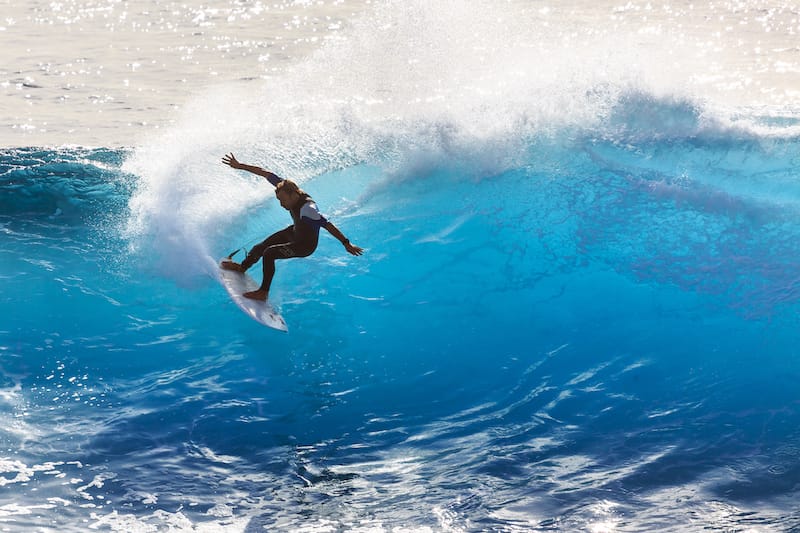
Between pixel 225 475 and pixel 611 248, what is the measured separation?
4667 millimetres

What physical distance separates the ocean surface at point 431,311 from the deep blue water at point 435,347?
3 cm

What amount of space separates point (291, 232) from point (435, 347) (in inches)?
65.7

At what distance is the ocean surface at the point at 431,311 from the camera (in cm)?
602

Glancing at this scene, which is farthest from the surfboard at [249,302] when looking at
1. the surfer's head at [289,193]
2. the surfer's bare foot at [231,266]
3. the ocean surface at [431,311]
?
the surfer's head at [289,193]

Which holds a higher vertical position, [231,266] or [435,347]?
[231,266]

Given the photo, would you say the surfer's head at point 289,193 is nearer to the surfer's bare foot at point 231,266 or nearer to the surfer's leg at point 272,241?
the surfer's leg at point 272,241

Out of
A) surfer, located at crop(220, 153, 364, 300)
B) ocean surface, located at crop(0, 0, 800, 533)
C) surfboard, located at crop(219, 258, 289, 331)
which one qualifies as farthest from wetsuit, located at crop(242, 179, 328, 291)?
ocean surface, located at crop(0, 0, 800, 533)

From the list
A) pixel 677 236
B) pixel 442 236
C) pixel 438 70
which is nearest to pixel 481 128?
pixel 442 236

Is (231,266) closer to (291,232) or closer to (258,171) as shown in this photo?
(291,232)

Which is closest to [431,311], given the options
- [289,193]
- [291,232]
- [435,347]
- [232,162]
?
[435,347]

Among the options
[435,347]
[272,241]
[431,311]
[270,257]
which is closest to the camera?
[270,257]

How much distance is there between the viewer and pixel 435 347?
7.89 meters

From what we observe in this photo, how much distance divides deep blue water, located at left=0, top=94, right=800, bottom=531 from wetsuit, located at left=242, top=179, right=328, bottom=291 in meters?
0.86

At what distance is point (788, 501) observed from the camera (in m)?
5.86
